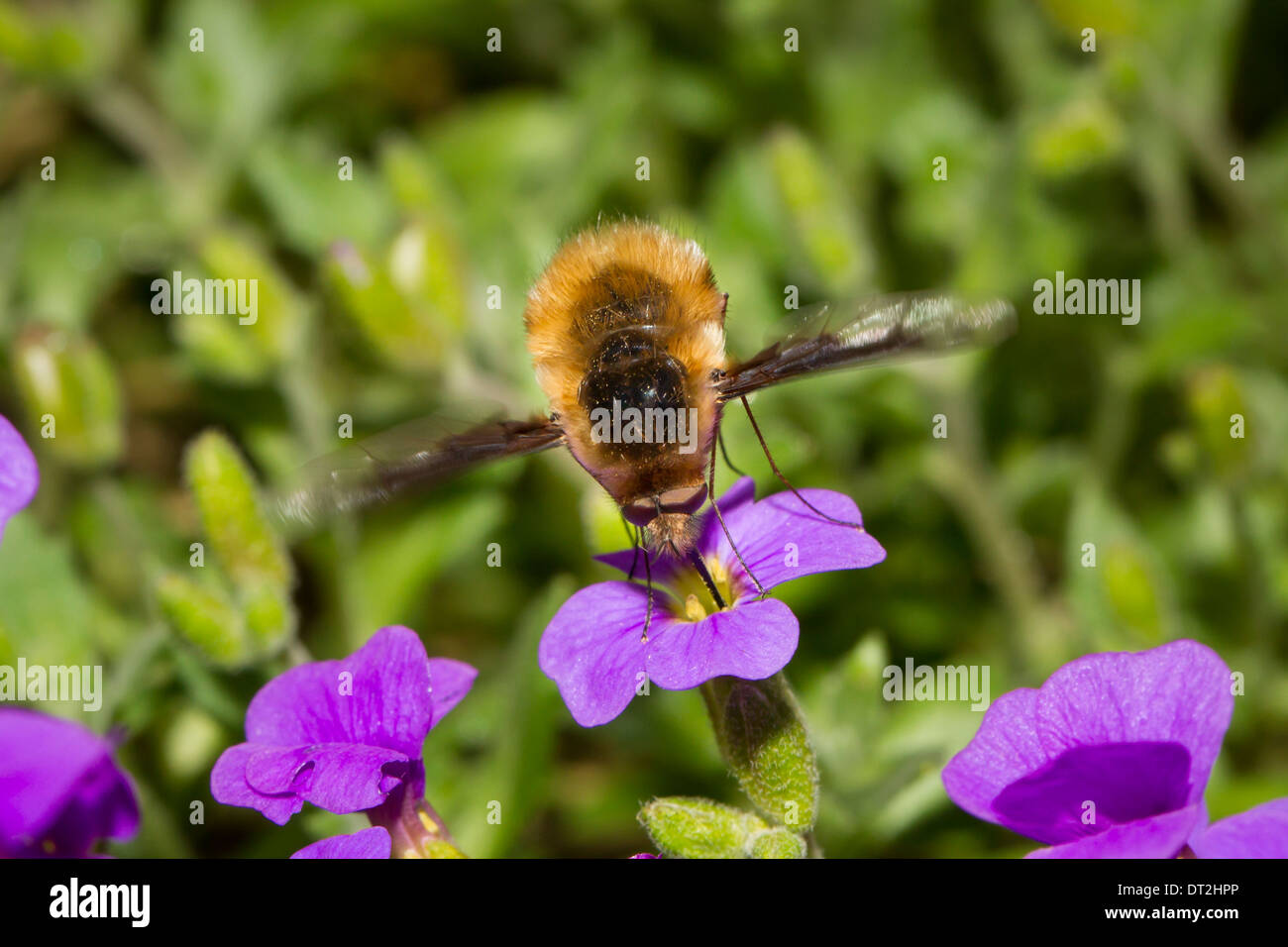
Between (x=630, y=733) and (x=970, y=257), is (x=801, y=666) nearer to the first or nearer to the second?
(x=630, y=733)

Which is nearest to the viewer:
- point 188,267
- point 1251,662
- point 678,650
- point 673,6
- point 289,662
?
point 678,650

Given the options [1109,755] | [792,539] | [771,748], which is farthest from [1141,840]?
[792,539]

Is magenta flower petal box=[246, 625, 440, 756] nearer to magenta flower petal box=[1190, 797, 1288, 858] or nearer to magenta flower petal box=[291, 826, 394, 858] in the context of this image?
magenta flower petal box=[291, 826, 394, 858]

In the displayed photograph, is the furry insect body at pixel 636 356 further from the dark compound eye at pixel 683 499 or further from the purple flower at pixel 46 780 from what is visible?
the purple flower at pixel 46 780

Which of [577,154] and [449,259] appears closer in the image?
[449,259]

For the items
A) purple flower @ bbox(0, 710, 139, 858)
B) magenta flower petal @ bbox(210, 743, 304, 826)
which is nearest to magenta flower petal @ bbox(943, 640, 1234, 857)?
magenta flower petal @ bbox(210, 743, 304, 826)

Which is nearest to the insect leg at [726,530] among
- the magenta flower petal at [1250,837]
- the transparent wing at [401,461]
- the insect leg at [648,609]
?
the insect leg at [648,609]
